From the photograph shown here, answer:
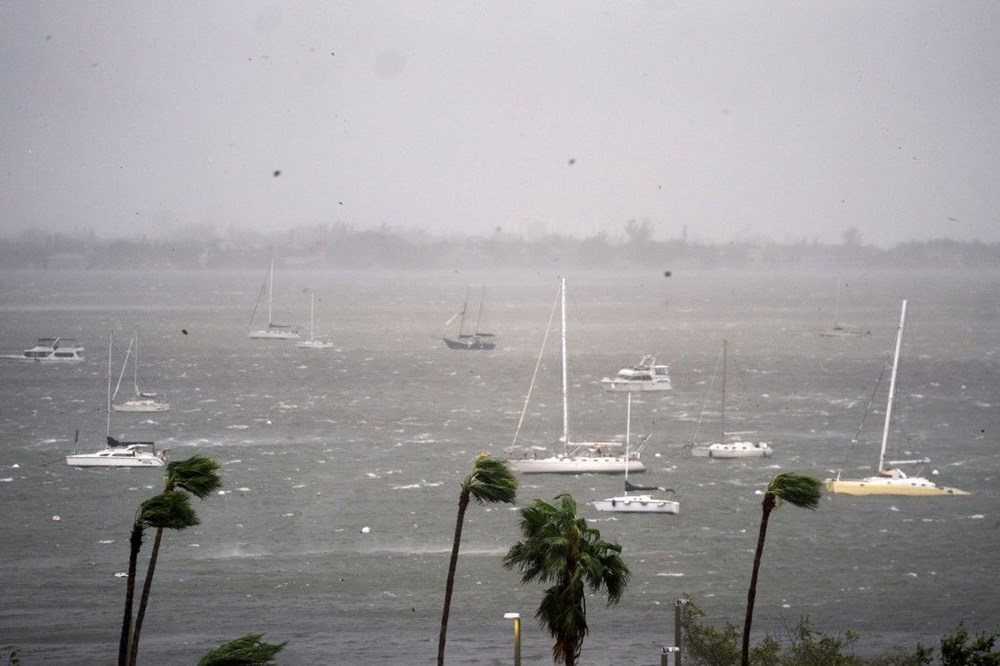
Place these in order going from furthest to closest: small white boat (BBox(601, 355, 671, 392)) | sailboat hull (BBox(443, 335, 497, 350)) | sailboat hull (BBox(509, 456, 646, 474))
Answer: sailboat hull (BBox(443, 335, 497, 350))
small white boat (BBox(601, 355, 671, 392))
sailboat hull (BBox(509, 456, 646, 474))

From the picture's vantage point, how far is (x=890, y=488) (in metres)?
53.8

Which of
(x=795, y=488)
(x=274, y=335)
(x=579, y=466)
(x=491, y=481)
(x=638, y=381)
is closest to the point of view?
(x=795, y=488)

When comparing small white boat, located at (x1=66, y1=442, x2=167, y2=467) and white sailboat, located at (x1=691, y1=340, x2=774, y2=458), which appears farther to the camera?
white sailboat, located at (x1=691, y1=340, x2=774, y2=458)

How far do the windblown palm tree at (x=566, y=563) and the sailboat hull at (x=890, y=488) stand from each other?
34575 mm

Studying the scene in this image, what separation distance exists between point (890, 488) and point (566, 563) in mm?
36241

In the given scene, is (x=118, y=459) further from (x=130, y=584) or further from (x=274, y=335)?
(x=274, y=335)

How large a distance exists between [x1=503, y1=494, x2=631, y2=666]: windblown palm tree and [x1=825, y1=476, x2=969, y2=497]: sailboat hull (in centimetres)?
3458

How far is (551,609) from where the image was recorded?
20969 millimetres

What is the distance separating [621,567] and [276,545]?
25.4 m

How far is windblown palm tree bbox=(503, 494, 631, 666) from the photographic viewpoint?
20.7 metres

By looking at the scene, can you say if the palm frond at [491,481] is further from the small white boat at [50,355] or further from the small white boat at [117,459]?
the small white boat at [50,355]

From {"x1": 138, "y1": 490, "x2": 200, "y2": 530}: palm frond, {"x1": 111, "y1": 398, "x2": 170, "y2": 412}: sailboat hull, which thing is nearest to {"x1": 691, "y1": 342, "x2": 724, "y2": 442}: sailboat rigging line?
{"x1": 111, "y1": 398, "x2": 170, "y2": 412}: sailboat hull

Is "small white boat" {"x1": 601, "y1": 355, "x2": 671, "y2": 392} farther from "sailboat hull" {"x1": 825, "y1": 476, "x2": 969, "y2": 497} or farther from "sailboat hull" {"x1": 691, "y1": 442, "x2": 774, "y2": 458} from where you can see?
"sailboat hull" {"x1": 825, "y1": 476, "x2": 969, "y2": 497}

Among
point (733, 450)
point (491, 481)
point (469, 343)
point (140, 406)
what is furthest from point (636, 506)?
point (469, 343)
